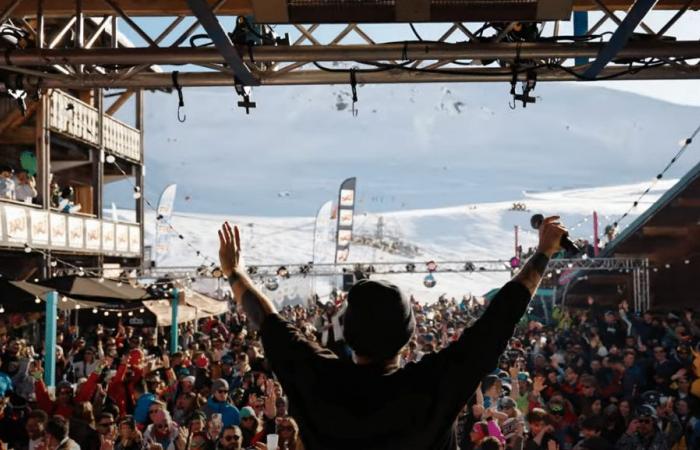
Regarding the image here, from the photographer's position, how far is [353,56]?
7336mm

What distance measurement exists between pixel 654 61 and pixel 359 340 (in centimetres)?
641

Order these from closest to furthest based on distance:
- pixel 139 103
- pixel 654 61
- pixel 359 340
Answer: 1. pixel 359 340
2. pixel 654 61
3. pixel 139 103

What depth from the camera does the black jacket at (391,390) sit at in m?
2.17

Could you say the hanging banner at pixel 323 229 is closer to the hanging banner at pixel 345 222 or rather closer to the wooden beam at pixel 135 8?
the hanging banner at pixel 345 222

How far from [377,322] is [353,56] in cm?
536

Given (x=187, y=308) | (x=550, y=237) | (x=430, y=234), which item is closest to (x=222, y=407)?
(x=550, y=237)

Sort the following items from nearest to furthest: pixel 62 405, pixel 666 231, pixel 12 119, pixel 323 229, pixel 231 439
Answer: pixel 231 439 → pixel 62 405 → pixel 666 231 → pixel 12 119 → pixel 323 229

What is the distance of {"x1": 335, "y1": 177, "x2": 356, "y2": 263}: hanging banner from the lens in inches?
1302

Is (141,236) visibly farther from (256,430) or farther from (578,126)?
(578,126)

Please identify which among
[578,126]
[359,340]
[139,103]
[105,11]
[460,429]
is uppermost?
[578,126]

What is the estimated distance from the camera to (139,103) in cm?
2903

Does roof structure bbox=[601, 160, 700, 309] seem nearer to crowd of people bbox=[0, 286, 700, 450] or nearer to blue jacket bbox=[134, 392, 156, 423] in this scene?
crowd of people bbox=[0, 286, 700, 450]

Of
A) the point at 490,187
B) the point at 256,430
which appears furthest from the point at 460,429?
the point at 490,187

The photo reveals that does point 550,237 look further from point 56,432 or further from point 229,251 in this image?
point 56,432
